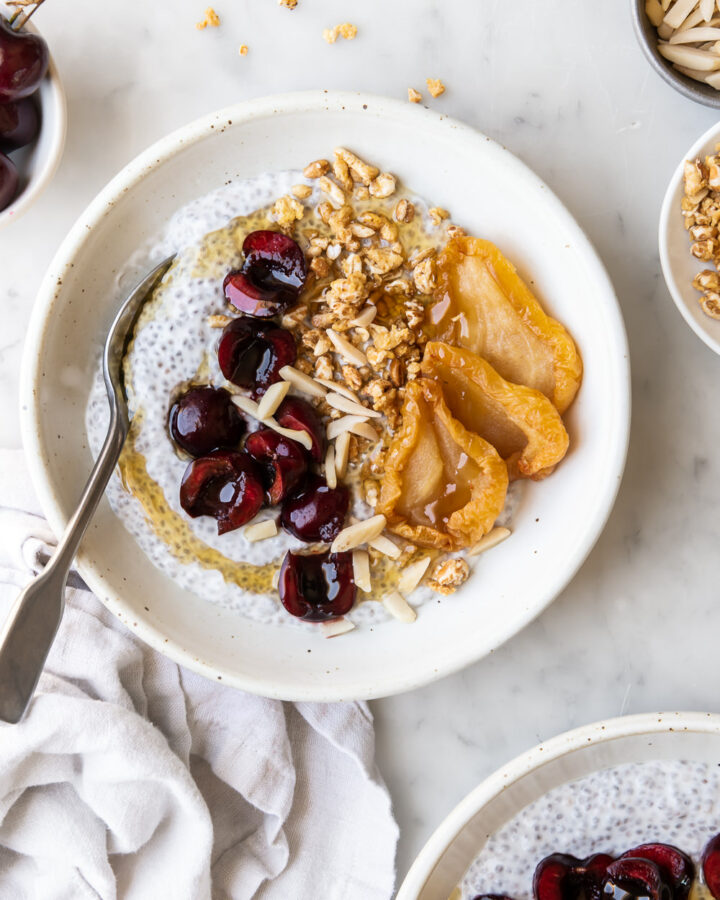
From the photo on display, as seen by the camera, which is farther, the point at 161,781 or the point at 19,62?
the point at 161,781

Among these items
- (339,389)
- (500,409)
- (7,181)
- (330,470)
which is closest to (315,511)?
(330,470)

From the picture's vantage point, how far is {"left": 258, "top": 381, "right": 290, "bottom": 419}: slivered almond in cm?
115

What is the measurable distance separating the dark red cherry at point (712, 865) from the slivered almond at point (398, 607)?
0.51 meters

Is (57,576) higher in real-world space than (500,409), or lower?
lower

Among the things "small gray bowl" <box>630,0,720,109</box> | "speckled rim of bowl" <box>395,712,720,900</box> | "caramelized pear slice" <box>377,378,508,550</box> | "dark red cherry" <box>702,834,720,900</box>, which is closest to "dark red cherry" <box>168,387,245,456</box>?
"caramelized pear slice" <box>377,378,508,550</box>

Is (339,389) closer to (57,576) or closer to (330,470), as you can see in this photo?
(330,470)

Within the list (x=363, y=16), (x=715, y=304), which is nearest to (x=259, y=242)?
(x=363, y=16)

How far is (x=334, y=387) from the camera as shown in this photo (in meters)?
1.17

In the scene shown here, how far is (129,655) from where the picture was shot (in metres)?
1.27

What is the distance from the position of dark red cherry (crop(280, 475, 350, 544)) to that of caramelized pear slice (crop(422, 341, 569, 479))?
0.63 feet

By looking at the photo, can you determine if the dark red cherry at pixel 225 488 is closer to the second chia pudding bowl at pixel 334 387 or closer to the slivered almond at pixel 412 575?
the second chia pudding bowl at pixel 334 387

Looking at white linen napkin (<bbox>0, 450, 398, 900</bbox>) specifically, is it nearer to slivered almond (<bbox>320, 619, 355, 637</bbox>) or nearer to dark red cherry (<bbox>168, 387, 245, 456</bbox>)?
slivered almond (<bbox>320, 619, 355, 637</bbox>)

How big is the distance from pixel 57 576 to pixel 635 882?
84 centimetres

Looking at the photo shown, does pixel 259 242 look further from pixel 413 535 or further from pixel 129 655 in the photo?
pixel 129 655
